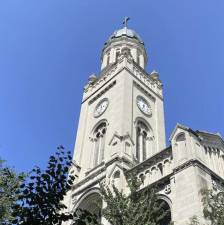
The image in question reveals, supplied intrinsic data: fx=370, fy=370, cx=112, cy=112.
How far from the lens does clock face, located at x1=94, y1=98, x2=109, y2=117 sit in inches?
1438

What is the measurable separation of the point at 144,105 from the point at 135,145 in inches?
248

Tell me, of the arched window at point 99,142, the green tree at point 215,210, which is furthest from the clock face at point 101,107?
the green tree at point 215,210

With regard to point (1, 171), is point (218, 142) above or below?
above

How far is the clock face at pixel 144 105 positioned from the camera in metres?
36.2

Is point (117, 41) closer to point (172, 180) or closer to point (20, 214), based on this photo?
point (172, 180)

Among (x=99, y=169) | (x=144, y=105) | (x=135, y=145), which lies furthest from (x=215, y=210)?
(x=144, y=105)

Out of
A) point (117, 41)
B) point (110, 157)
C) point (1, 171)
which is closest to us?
point (1, 171)

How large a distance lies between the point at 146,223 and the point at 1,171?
21.1ft

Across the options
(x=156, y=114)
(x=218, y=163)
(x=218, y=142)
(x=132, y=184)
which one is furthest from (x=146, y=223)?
(x=156, y=114)

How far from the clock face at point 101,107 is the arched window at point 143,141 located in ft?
13.1

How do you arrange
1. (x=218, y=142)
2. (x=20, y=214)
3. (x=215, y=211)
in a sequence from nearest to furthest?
(x=20, y=214)
(x=215, y=211)
(x=218, y=142)

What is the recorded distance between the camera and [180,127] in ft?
78.2

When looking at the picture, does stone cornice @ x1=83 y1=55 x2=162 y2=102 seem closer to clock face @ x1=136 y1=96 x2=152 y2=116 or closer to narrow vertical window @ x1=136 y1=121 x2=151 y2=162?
clock face @ x1=136 y1=96 x2=152 y2=116

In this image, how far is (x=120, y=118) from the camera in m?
32.4
